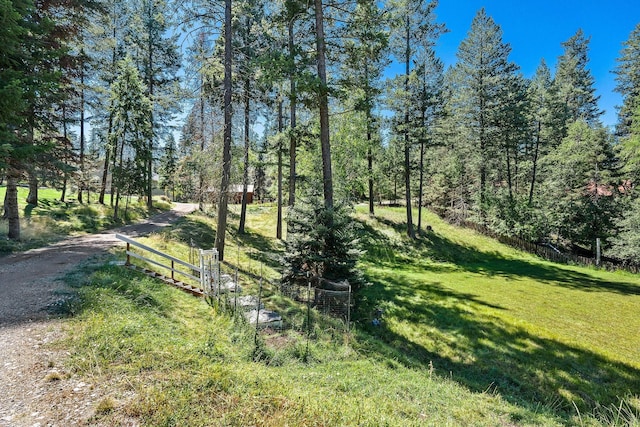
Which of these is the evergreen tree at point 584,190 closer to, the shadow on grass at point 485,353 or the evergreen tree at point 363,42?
the shadow on grass at point 485,353

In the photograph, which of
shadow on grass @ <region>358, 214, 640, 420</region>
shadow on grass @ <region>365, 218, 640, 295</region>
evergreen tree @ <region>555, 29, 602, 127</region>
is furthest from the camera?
evergreen tree @ <region>555, 29, 602, 127</region>

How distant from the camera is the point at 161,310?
5773 millimetres

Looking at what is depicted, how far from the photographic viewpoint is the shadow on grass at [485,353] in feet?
18.8

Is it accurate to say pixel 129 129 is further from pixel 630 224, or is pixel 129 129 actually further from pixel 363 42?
pixel 630 224

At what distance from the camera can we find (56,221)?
1444 centimetres

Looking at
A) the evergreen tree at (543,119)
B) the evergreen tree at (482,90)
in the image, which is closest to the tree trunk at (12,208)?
the evergreen tree at (482,90)

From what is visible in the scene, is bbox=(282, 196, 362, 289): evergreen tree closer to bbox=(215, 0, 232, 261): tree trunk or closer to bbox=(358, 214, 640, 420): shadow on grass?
bbox=(358, 214, 640, 420): shadow on grass

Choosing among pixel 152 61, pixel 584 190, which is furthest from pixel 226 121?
pixel 584 190

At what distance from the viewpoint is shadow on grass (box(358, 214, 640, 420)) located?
5727 mm

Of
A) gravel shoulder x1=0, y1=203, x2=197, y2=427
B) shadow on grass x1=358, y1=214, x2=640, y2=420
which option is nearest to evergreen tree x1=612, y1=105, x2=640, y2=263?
shadow on grass x1=358, y1=214, x2=640, y2=420

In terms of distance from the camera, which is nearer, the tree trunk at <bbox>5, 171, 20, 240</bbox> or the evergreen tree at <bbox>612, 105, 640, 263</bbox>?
the tree trunk at <bbox>5, 171, 20, 240</bbox>

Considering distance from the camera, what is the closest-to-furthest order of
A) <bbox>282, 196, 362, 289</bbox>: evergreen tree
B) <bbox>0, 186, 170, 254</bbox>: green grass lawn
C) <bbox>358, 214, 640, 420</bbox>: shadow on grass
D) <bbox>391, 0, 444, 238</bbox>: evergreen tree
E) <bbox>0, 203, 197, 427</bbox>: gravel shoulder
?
<bbox>0, 203, 197, 427</bbox>: gravel shoulder → <bbox>358, 214, 640, 420</bbox>: shadow on grass → <bbox>282, 196, 362, 289</bbox>: evergreen tree → <bbox>0, 186, 170, 254</bbox>: green grass lawn → <bbox>391, 0, 444, 238</bbox>: evergreen tree

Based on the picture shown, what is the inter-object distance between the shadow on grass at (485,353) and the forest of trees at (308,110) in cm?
410

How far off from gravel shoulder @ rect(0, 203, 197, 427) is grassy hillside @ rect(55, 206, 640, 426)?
6.9 inches
